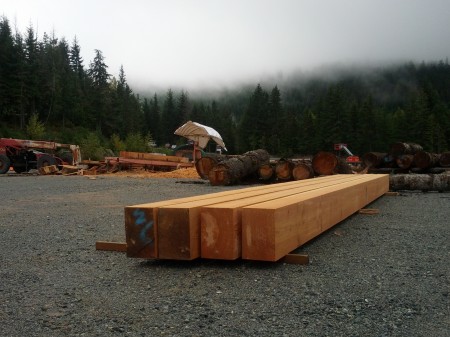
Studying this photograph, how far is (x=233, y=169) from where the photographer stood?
16.4 meters

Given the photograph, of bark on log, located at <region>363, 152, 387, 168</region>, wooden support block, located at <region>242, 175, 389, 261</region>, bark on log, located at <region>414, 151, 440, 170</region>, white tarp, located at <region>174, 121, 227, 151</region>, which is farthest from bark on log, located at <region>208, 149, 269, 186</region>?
white tarp, located at <region>174, 121, 227, 151</region>

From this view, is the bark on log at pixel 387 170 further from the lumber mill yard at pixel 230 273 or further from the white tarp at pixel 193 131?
the white tarp at pixel 193 131

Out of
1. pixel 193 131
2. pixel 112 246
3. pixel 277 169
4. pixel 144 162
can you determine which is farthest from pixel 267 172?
pixel 193 131

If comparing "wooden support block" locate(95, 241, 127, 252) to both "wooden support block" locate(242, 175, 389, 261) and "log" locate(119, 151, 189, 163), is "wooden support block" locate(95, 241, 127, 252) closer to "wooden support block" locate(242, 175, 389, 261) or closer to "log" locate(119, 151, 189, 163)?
"wooden support block" locate(242, 175, 389, 261)

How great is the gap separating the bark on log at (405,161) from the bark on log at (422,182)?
418 cm

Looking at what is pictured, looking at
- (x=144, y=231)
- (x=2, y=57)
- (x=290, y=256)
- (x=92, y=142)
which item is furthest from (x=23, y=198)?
(x=2, y=57)

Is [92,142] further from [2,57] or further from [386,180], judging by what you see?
[386,180]

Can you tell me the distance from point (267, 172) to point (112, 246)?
41.7ft

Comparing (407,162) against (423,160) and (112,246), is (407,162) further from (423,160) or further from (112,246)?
(112,246)

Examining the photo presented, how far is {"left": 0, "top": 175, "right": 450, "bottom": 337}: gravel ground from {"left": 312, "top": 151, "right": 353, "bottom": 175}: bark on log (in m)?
10.2

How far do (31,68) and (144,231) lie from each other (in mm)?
77373

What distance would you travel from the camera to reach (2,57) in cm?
6881

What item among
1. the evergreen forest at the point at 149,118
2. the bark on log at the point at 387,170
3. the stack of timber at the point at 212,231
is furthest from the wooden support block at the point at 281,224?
the evergreen forest at the point at 149,118

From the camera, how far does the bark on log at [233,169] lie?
16.3 meters
